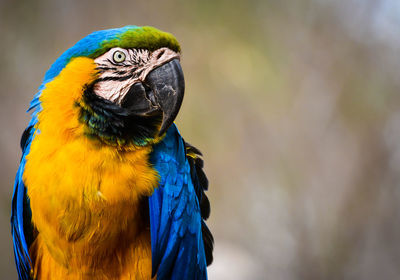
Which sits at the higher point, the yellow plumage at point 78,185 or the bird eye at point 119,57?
the bird eye at point 119,57

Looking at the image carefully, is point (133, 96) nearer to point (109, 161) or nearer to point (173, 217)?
point (109, 161)

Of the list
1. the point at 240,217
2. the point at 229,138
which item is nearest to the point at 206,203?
the point at 229,138

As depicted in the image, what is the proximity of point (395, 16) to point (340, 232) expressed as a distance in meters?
1.94

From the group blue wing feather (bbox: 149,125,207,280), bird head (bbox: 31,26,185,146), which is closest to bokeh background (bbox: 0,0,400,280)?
blue wing feather (bbox: 149,125,207,280)

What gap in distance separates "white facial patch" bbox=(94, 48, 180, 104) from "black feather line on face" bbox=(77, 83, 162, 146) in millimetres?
26

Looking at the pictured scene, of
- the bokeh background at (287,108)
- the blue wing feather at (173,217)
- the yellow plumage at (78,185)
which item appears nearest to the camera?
the yellow plumage at (78,185)

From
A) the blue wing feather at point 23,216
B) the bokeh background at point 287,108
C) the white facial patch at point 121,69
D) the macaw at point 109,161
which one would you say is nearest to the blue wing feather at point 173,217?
the macaw at point 109,161

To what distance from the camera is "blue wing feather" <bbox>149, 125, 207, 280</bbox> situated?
1.25 metres

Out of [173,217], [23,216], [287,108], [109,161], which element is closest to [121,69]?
[109,161]

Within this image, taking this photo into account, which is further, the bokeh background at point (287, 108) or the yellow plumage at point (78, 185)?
the bokeh background at point (287, 108)

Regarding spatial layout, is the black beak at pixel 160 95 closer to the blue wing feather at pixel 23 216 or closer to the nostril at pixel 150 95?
the nostril at pixel 150 95

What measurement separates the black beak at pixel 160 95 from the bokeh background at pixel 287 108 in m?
2.18

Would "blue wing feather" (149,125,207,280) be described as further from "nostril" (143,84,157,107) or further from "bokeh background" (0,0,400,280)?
"bokeh background" (0,0,400,280)

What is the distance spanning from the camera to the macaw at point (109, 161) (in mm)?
1147
